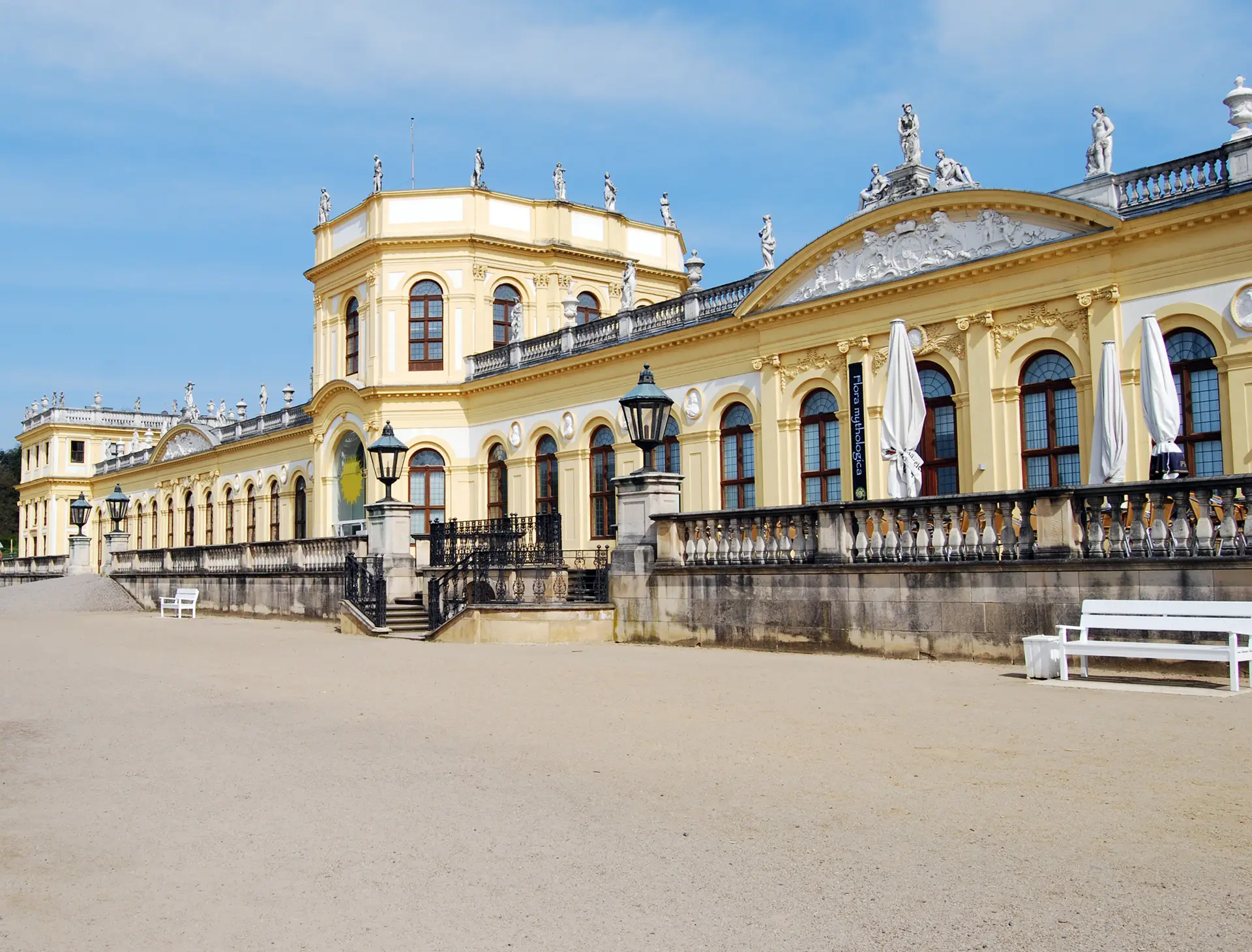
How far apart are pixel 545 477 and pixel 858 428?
34.2 feet

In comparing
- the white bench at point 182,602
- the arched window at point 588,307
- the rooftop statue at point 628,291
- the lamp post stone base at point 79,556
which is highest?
the arched window at point 588,307

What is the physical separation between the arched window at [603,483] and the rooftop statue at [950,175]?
406 inches

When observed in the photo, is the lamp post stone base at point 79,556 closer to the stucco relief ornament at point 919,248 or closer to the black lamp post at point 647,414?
the stucco relief ornament at point 919,248

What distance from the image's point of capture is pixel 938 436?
21531mm

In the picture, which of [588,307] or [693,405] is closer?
[693,405]

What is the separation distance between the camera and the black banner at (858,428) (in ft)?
73.0

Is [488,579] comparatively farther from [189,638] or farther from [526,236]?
[526,236]

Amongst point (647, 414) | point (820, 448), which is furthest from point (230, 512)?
point (647, 414)

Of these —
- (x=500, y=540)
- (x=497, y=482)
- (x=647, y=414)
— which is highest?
(x=647, y=414)

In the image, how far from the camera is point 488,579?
19984mm

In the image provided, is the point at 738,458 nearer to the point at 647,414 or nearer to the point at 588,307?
the point at 647,414

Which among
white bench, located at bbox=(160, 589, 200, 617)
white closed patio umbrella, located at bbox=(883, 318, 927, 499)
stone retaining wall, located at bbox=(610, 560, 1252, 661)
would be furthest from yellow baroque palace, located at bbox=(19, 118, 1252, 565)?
stone retaining wall, located at bbox=(610, 560, 1252, 661)

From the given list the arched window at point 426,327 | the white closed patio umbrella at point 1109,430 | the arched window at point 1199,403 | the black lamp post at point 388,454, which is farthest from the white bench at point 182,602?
the arched window at point 1199,403

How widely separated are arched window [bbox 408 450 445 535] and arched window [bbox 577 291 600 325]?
606 cm
